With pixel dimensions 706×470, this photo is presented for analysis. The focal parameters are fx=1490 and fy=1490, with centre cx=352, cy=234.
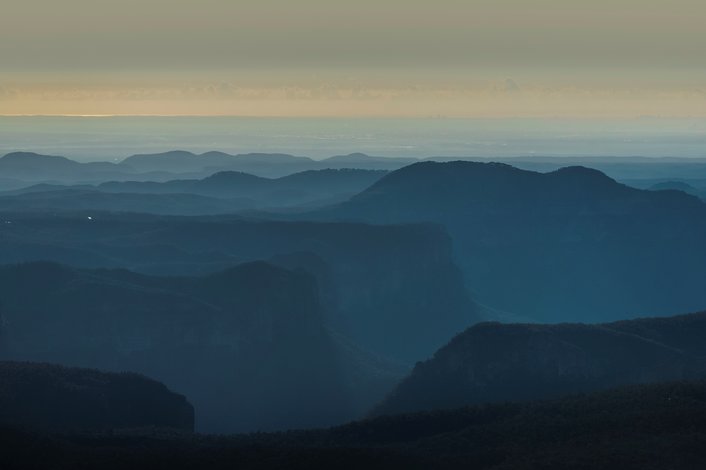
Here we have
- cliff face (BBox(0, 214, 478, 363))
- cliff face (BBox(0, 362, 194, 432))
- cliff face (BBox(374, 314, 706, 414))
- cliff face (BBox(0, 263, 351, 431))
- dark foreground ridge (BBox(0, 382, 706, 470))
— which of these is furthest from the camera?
cliff face (BBox(0, 214, 478, 363))

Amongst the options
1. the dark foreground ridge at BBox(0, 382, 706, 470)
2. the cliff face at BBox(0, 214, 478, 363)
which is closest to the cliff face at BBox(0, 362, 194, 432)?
the dark foreground ridge at BBox(0, 382, 706, 470)

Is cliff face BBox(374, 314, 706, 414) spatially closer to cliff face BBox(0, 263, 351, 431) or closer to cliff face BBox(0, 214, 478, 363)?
cliff face BBox(0, 263, 351, 431)

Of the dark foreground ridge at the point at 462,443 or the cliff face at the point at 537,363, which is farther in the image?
the cliff face at the point at 537,363

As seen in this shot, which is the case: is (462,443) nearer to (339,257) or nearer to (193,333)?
(193,333)

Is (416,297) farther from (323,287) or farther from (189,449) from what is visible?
(189,449)

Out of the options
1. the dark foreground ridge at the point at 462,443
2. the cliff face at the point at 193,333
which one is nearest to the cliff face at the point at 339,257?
the cliff face at the point at 193,333

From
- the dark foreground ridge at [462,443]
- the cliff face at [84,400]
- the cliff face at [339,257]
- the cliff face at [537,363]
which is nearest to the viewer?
the dark foreground ridge at [462,443]

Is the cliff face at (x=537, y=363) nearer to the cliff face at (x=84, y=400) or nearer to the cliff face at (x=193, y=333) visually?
the cliff face at (x=84, y=400)
